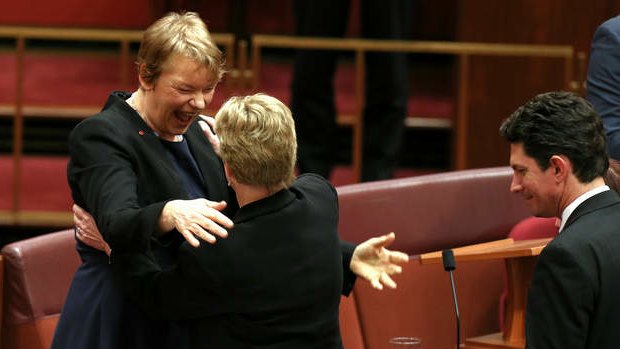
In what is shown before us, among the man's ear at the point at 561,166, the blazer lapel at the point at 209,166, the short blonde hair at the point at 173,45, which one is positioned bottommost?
the blazer lapel at the point at 209,166

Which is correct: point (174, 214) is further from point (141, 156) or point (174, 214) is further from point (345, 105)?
point (345, 105)

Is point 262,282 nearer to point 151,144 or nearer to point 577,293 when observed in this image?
point 151,144

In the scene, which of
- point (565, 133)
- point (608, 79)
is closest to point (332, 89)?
point (608, 79)

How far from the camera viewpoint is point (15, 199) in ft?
18.2

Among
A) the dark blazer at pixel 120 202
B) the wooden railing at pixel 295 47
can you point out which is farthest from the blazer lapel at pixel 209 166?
the wooden railing at pixel 295 47

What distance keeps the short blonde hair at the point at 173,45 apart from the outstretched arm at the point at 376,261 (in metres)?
0.51

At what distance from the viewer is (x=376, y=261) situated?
2703mm

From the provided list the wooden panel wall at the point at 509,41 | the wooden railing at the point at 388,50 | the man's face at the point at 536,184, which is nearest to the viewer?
the man's face at the point at 536,184

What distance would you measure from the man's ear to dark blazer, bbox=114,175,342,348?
0.49 metres

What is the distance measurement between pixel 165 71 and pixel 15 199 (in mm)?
3009

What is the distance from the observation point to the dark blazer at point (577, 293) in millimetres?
2434

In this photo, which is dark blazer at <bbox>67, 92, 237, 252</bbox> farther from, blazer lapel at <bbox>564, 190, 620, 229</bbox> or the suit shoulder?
blazer lapel at <bbox>564, 190, 620, 229</bbox>

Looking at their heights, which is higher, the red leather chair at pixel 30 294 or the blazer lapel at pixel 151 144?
the blazer lapel at pixel 151 144

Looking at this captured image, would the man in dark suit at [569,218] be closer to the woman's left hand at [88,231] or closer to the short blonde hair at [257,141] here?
the short blonde hair at [257,141]
